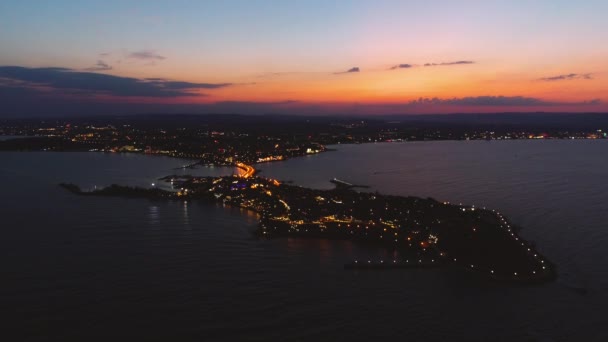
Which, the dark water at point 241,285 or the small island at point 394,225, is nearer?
the dark water at point 241,285

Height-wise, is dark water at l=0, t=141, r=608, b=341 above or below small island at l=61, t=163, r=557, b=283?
below

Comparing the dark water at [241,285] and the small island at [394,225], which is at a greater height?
the small island at [394,225]

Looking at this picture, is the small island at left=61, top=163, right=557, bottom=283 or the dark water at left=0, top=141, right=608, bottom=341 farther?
the small island at left=61, top=163, right=557, bottom=283

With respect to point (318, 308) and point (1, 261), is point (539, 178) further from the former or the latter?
point (1, 261)

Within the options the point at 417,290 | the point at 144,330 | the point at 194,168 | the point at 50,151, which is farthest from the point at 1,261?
the point at 50,151
